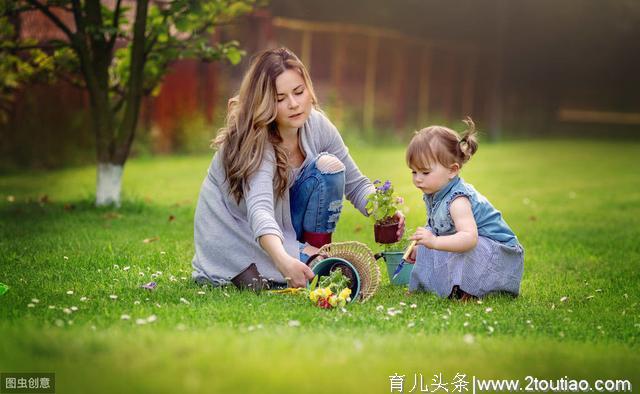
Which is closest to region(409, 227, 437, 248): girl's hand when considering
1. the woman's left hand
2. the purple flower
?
the woman's left hand

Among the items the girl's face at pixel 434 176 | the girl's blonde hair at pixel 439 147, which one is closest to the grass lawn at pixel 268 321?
the girl's face at pixel 434 176

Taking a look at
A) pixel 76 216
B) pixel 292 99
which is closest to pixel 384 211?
pixel 292 99

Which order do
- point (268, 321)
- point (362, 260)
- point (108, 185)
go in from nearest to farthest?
1. point (268, 321)
2. point (362, 260)
3. point (108, 185)

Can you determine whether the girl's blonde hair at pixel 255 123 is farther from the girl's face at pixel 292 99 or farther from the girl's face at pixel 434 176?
the girl's face at pixel 434 176

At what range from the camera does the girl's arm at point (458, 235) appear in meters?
3.82


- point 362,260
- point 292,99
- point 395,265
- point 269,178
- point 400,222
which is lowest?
point 395,265

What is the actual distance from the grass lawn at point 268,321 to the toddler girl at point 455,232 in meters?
0.12

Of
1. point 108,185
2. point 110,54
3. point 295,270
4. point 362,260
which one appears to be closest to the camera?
point 295,270

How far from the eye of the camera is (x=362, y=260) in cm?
393

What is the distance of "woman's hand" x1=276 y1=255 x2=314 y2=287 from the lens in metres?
3.67

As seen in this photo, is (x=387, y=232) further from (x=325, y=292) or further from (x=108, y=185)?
(x=108, y=185)

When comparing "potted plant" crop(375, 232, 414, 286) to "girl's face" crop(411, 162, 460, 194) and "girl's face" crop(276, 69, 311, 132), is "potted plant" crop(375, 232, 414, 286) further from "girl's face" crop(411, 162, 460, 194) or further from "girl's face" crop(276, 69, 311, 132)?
"girl's face" crop(276, 69, 311, 132)

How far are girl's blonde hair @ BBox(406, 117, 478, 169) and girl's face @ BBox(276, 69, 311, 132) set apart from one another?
592 mm

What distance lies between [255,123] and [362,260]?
2.93 ft
